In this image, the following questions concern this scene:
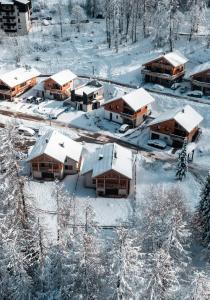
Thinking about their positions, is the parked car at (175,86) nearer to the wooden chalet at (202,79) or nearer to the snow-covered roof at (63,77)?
the wooden chalet at (202,79)

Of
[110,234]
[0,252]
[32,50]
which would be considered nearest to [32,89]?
[32,50]

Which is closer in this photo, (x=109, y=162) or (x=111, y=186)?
(x=109, y=162)

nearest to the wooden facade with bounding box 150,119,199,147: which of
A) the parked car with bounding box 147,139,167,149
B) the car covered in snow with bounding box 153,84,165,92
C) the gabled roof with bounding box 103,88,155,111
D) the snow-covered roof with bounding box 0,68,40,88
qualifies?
the parked car with bounding box 147,139,167,149

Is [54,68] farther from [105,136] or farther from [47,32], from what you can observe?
[105,136]

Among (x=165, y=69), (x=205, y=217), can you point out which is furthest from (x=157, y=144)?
(x=165, y=69)

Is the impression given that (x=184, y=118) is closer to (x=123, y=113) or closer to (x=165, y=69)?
(x=123, y=113)

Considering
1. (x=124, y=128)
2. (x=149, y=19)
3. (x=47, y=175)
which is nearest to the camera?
(x=47, y=175)

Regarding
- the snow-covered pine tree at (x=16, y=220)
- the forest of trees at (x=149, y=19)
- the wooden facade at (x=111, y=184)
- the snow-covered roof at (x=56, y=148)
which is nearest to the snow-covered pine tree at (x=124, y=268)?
the snow-covered pine tree at (x=16, y=220)

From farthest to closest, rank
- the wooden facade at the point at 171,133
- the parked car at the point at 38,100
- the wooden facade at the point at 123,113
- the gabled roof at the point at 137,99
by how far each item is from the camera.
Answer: the parked car at the point at 38,100 < the wooden facade at the point at 123,113 < the gabled roof at the point at 137,99 < the wooden facade at the point at 171,133
